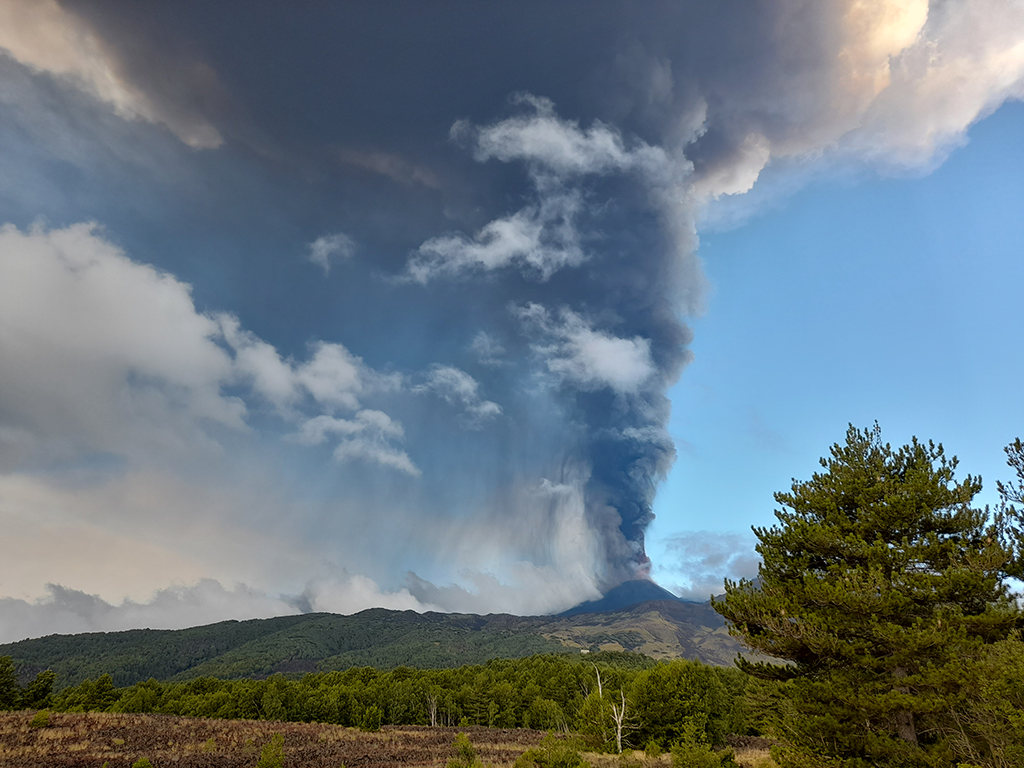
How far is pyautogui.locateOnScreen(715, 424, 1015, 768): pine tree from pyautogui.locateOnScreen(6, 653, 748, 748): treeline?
3239cm

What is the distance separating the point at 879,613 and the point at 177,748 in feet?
120

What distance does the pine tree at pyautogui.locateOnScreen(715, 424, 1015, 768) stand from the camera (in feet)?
53.9

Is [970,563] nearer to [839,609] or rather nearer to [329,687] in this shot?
[839,609]

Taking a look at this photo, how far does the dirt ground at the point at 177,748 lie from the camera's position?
22.5m

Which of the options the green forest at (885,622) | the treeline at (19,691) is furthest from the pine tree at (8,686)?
the green forest at (885,622)

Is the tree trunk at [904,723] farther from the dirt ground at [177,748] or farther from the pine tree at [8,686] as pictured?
the pine tree at [8,686]

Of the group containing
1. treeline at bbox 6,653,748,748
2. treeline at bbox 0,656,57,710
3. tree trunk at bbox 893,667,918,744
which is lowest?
treeline at bbox 6,653,748,748

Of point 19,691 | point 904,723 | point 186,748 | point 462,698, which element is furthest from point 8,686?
point 904,723

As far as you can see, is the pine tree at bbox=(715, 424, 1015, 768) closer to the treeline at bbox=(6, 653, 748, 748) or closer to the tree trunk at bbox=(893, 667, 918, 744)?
the tree trunk at bbox=(893, 667, 918, 744)

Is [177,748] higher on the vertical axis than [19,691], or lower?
higher

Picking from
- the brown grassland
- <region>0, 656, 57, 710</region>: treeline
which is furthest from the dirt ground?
<region>0, 656, 57, 710</region>: treeline

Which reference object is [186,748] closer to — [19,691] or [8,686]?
[8,686]

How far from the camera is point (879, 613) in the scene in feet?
56.2

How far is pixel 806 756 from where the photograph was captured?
17672 mm
